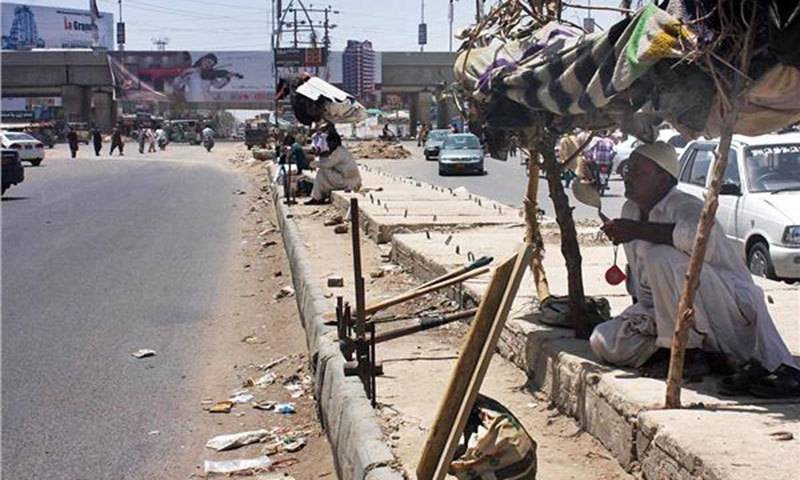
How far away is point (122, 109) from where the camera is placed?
113 meters

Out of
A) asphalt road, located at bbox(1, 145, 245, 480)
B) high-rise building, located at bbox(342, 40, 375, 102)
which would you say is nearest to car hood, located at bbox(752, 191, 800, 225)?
asphalt road, located at bbox(1, 145, 245, 480)

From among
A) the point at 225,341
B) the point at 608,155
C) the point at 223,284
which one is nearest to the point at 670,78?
the point at 225,341

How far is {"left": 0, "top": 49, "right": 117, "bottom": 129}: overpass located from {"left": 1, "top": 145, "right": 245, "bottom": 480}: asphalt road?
197 feet

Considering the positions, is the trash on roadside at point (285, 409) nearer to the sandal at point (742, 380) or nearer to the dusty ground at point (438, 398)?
the dusty ground at point (438, 398)

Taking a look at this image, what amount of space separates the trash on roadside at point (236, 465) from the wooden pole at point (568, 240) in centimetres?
208

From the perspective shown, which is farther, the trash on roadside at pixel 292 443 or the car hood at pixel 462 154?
the car hood at pixel 462 154

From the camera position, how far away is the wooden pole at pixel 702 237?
15.0 feet

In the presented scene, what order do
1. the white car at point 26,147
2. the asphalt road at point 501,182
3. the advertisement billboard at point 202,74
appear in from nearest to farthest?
the asphalt road at point 501,182, the white car at point 26,147, the advertisement billboard at point 202,74

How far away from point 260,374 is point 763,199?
6.05 metres

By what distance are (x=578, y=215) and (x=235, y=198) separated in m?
11.3

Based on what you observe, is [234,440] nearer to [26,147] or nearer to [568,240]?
[568,240]

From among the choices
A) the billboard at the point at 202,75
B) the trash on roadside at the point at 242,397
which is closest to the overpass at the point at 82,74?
the billboard at the point at 202,75

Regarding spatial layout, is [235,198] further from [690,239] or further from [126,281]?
[690,239]

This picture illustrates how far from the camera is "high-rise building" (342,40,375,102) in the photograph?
78500mm
